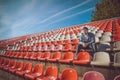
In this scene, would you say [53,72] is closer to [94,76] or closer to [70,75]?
[70,75]

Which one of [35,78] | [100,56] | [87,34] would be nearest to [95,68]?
[100,56]

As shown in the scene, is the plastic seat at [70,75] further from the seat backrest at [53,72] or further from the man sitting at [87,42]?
the man sitting at [87,42]

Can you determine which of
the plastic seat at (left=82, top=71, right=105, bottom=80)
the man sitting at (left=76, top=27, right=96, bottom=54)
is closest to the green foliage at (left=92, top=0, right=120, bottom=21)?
the man sitting at (left=76, top=27, right=96, bottom=54)

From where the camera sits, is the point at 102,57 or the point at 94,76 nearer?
the point at 94,76

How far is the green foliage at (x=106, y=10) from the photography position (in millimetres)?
25973

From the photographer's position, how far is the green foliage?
25973 mm

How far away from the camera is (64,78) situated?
158 inches

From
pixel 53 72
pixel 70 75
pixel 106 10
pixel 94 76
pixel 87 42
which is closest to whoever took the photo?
pixel 94 76

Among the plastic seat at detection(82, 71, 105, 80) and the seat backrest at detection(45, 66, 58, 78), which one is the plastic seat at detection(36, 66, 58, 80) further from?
the plastic seat at detection(82, 71, 105, 80)

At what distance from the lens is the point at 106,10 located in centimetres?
2800

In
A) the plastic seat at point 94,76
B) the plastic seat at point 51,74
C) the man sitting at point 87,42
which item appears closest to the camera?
the plastic seat at point 94,76

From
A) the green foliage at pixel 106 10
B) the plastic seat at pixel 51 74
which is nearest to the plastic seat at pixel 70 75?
the plastic seat at pixel 51 74

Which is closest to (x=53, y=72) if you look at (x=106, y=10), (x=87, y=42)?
(x=87, y=42)

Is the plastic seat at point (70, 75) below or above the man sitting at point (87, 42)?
below
